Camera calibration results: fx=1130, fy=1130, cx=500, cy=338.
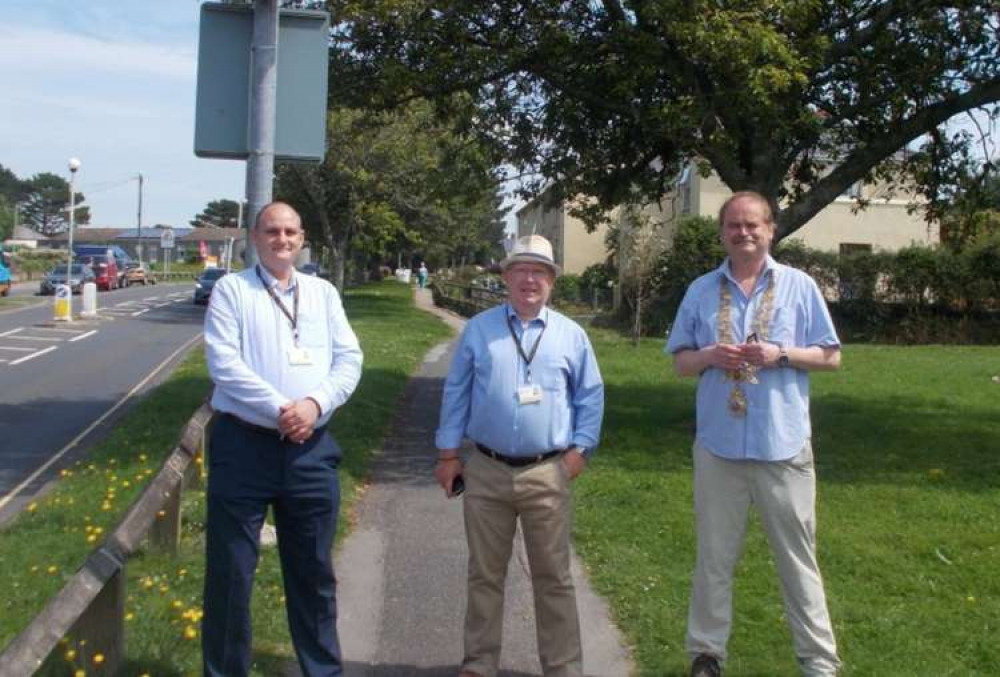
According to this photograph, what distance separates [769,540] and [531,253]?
1.50m

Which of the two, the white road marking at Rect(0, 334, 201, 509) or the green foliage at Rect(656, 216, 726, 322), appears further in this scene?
the green foliage at Rect(656, 216, 726, 322)

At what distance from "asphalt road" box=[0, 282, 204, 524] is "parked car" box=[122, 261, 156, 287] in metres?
25.4

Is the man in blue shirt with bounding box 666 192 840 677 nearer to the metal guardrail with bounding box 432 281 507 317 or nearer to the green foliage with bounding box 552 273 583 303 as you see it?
the metal guardrail with bounding box 432 281 507 317

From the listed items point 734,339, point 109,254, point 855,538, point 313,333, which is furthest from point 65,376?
point 109,254

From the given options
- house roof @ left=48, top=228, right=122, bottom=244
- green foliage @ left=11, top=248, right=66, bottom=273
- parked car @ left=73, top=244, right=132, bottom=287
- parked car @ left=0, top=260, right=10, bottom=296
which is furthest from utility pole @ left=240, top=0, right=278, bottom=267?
house roof @ left=48, top=228, right=122, bottom=244

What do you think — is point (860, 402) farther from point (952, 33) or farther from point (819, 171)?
point (952, 33)

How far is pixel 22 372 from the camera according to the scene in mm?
18266

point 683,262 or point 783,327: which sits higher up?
point 683,262

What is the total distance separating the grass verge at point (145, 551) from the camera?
16.1ft

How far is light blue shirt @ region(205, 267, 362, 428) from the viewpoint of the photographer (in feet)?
13.5

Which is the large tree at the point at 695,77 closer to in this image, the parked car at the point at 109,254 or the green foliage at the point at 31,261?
the parked car at the point at 109,254

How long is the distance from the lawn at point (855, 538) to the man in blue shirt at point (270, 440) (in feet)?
5.35

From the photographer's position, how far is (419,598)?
6.00 m

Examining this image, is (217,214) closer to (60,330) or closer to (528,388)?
(60,330)
